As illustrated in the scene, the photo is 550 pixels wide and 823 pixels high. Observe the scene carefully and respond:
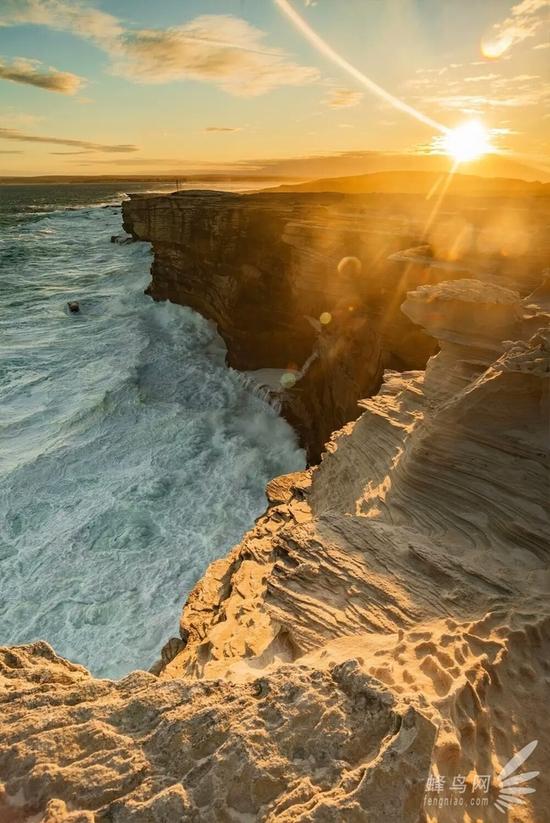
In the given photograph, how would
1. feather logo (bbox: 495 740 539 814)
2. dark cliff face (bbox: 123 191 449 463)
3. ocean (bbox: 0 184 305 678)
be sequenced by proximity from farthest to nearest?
dark cliff face (bbox: 123 191 449 463)
ocean (bbox: 0 184 305 678)
feather logo (bbox: 495 740 539 814)

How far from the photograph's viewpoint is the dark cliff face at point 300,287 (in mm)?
18719

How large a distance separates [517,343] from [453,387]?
1.81 metres

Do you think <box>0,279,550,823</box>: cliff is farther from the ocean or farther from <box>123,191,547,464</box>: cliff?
<box>123,191,547,464</box>: cliff

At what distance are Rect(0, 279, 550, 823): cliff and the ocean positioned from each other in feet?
14.8

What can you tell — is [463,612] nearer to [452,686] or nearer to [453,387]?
[452,686]

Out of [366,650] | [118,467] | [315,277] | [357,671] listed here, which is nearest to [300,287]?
[315,277]

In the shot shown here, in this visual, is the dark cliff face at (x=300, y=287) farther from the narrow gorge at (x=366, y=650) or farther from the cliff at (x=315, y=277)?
the narrow gorge at (x=366, y=650)

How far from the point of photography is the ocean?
1230 centimetres

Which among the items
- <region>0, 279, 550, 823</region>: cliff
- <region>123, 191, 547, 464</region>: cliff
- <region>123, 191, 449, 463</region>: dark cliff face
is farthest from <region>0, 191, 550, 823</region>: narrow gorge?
<region>123, 191, 449, 463</region>: dark cliff face

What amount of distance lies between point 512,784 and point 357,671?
1470mm

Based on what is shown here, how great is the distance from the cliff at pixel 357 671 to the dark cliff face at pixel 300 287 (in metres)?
9.05

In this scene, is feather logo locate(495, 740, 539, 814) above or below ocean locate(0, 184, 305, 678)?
above

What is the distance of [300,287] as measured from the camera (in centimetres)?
2309

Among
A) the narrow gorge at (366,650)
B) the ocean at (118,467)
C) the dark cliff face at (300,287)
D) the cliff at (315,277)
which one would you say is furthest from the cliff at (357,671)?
the dark cliff face at (300,287)
